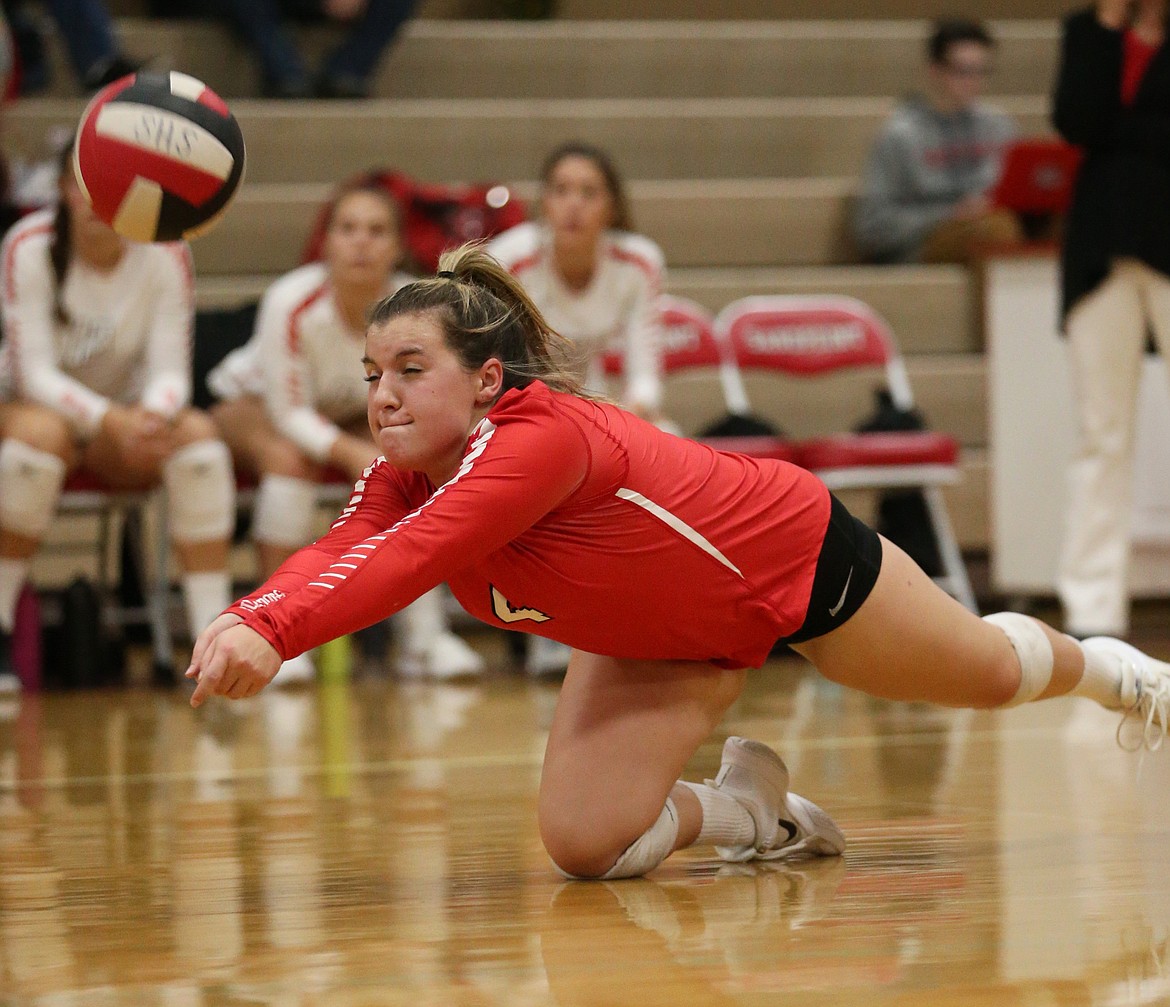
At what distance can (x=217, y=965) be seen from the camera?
6.40ft

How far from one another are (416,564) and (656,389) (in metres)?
3.53

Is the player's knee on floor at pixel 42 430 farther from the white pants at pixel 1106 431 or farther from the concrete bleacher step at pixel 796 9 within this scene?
the concrete bleacher step at pixel 796 9

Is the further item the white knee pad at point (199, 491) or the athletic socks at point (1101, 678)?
the white knee pad at point (199, 491)

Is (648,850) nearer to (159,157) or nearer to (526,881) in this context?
(526,881)

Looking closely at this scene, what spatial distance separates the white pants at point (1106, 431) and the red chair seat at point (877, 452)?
0.61m

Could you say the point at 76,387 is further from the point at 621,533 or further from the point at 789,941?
the point at 789,941

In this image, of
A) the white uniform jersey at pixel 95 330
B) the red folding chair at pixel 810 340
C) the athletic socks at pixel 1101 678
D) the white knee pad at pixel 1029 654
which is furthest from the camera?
the red folding chair at pixel 810 340

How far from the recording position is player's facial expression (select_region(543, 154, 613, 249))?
5.44 m

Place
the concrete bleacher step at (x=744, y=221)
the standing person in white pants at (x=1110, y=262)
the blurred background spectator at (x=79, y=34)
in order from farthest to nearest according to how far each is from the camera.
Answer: the concrete bleacher step at (x=744, y=221) < the blurred background spectator at (x=79, y=34) < the standing person in white pants at (x=1110, y=262)

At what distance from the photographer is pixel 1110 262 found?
16.7 feet

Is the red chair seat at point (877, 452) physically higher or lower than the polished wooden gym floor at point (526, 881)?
higher

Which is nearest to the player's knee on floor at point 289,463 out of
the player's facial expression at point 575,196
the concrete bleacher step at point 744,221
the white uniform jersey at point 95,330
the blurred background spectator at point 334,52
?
the white uniform jersey at point 95,330

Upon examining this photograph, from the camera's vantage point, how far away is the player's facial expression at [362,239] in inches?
213

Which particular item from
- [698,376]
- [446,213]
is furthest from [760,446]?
[446,213]
